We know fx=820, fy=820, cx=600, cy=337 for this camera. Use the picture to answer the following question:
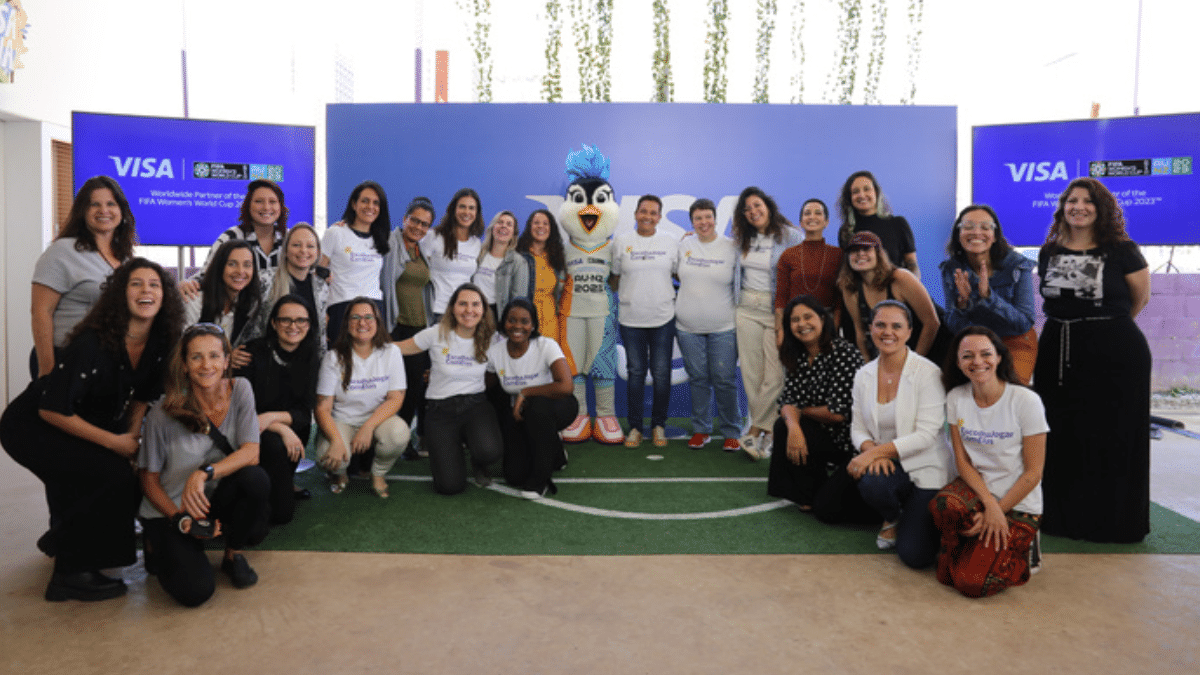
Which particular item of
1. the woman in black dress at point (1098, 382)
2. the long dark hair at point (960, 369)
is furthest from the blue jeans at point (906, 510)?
the woman in black dress at point (1098, 382)

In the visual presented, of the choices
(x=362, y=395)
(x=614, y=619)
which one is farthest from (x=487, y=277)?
(x=614, y=619)

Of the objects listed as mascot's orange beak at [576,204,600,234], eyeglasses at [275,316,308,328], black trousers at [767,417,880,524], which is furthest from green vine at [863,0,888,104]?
→ eyeglasses at [275,316,308,328]

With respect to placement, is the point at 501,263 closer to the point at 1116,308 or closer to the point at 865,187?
the point at 865,187

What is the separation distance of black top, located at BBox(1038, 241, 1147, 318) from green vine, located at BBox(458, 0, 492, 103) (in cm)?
489

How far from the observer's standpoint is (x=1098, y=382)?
3357mm

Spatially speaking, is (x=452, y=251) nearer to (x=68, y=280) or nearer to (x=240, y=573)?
(x=68, y=280)

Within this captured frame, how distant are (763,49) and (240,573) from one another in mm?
6007

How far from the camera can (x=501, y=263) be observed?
15.8 feet

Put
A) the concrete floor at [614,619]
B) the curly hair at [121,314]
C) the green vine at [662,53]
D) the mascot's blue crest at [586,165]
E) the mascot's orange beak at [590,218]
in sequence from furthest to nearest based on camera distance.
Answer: the green vine at [662,53]
the mascot's blue crest at [586,165]
the mascot's orange beak at [590,218]
the curly hair at [121,314]
the concrete floor at [614,619]

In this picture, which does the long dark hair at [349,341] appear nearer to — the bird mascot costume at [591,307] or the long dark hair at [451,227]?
the long dark hair at [451,227]

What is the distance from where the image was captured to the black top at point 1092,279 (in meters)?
3.31

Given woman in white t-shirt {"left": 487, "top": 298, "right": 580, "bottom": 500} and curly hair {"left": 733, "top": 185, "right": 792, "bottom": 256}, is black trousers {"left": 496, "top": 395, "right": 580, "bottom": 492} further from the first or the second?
curly hair {"left": 733, "top": 185, "right": 792, "bottom": 256}

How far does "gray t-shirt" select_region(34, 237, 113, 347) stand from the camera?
2961mm

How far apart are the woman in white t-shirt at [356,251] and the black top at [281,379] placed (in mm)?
696
